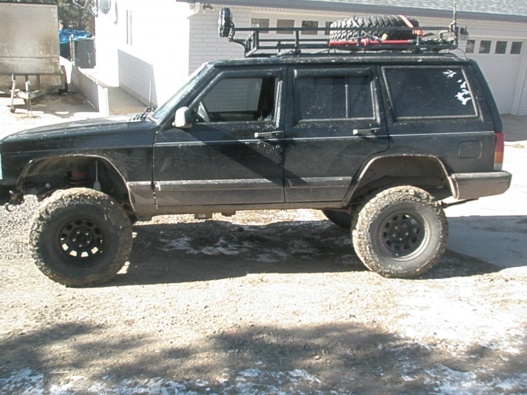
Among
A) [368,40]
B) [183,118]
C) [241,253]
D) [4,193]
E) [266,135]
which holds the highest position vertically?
[368,40]

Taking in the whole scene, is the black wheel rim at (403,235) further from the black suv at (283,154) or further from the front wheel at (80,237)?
the front wheel at (80,237)

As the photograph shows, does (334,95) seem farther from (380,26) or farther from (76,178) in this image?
(76,178)

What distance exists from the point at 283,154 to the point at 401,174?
119cm

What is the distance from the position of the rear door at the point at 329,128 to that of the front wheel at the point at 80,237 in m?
1.55

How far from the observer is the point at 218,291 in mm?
5035

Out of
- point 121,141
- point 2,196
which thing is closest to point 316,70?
point 121,141

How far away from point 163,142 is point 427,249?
258 centimetres

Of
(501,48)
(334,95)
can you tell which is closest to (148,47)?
(501,48)

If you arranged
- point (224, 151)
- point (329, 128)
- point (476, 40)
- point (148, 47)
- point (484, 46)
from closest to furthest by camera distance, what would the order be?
1. point (224, 151)
2. point (329, 128)
3. point (148, 47)
4. point (476, 40)
5. point (484, 46)

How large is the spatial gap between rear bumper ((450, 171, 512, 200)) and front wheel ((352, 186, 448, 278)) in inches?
9.6

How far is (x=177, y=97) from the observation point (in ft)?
17.1

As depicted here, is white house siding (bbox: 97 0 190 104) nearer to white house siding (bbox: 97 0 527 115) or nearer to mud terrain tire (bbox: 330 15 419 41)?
white house siding (bbox: 97 0 527 115)

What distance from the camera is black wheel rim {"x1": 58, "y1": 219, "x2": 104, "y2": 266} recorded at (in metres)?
5.09

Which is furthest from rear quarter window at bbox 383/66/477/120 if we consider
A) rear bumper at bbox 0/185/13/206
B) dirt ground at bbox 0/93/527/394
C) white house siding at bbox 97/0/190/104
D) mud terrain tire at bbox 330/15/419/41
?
white house siding at bbox 97/0/190/104
